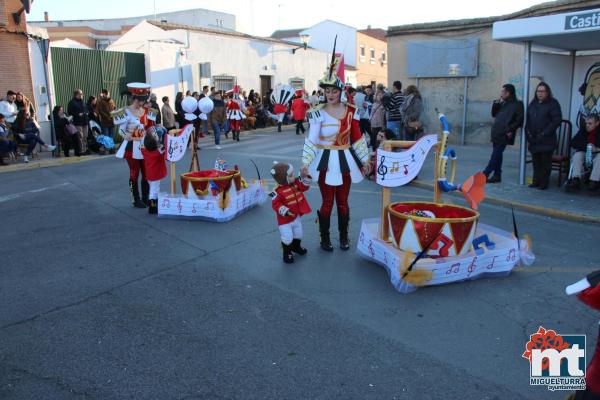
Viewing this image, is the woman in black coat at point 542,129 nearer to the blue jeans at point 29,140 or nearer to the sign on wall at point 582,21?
the sign on wall at point 582,21

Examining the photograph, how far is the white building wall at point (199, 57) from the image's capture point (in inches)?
834

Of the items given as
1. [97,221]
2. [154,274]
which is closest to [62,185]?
[97,221]

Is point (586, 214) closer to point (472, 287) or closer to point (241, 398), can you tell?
point (472, 287)

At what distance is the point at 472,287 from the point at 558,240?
225 cm

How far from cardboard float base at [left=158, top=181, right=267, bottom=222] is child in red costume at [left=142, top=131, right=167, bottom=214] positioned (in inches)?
6.8

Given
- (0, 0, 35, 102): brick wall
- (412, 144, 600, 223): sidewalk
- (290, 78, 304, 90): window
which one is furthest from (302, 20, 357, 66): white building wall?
(412, 144, 600, 223): sidewalk

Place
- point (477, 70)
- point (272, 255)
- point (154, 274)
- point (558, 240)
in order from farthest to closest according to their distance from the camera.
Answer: point (477, 70), point (558, 240), point (272, 255), point (154, 274)

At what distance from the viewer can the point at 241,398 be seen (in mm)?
3230

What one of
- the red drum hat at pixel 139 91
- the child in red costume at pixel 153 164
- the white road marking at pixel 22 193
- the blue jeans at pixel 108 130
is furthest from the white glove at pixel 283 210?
the blue jeans at pixel 108 130

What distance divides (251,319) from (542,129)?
22.4 feet

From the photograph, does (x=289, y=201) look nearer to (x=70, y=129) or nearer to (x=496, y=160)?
(x=496, y=160)

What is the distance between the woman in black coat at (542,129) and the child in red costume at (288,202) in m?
5.26

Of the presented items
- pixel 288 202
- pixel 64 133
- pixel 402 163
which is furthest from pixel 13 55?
pixel 402 163

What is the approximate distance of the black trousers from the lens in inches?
354
